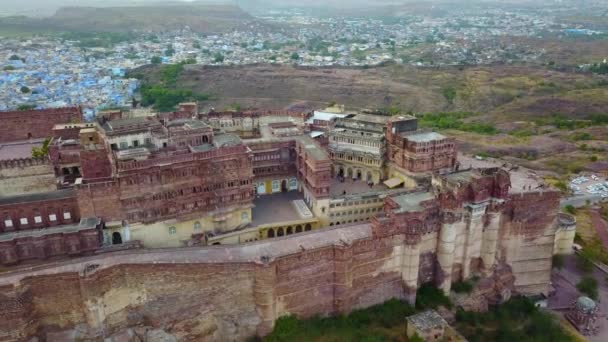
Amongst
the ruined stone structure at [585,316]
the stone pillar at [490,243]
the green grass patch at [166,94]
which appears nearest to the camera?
the stone pillar at [490,243]

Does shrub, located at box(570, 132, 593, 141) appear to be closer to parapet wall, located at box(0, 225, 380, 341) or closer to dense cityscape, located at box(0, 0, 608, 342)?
dense cityscape, located at box(0, 0, 608, 342)

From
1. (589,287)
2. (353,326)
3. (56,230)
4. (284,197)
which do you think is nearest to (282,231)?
(284,197)

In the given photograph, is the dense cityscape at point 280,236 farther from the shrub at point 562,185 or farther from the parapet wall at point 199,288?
the shrub at point 562,185

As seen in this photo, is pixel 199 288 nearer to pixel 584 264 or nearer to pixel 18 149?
pixel 18 149

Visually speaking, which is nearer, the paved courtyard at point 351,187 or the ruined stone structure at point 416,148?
the ruined stone structure at point 416,148

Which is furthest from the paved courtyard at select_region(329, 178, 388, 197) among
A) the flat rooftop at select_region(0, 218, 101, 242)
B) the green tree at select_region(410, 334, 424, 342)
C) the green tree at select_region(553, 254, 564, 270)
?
the flat rooftop at select_region(0, 218, 101, 242)

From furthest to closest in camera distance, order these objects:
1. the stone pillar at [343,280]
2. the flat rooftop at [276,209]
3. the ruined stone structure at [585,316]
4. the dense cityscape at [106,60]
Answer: the dense cityscape at [106,60] < the flat rooftop at [276,209] < the ruined stone structure at [585,316] < the stone pillar at [343,280]

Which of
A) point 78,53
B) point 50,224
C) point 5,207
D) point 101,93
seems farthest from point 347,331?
point 78,53

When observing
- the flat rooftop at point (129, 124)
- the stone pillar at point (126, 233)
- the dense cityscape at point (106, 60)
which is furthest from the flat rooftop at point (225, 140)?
the dense cityscape at point (106, 60)
